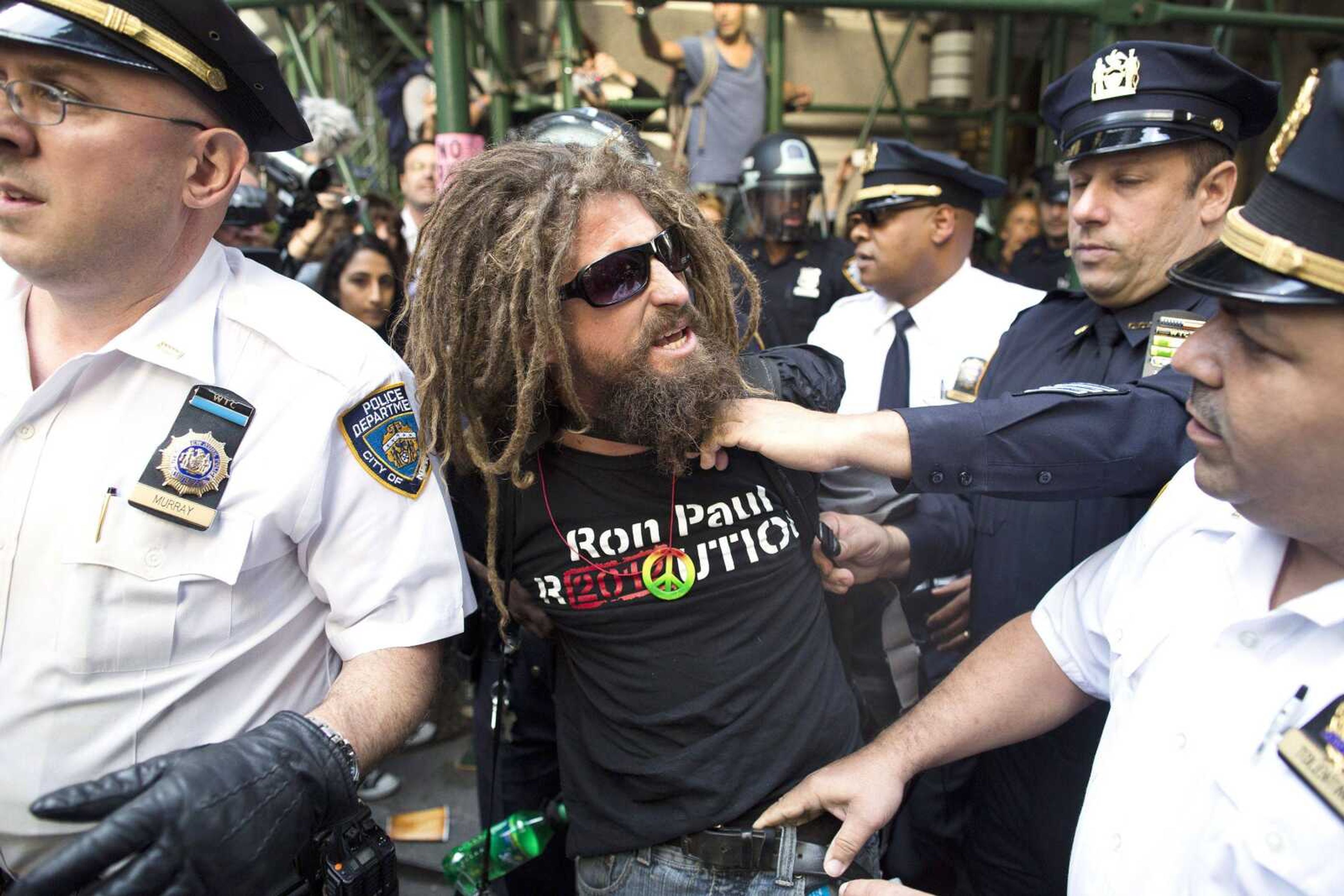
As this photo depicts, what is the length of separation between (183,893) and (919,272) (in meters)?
3.43

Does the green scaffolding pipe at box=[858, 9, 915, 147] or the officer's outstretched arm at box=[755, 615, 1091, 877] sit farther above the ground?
the green scaffolding pipe at box=[858, 9, 915, 147]

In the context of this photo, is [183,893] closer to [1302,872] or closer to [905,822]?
[1302,872]

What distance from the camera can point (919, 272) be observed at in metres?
3.77

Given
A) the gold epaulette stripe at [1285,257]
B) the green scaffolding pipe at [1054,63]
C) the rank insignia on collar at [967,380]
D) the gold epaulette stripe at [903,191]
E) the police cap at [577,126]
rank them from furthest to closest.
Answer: the green scaffolding pipe at [1054,63] → the gold epaulette stripe at [903,191] → the rank insignia on collar at [967,380] → the police cap at [577,126] → the gold epaulette stripe at [1285,257]

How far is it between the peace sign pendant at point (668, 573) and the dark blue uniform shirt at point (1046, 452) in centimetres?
45

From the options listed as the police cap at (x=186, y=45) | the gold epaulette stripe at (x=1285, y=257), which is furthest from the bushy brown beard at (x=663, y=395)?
the gold epaulette stripe at (x=1285, y=257)

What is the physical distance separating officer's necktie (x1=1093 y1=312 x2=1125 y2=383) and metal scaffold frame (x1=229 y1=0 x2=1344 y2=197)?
1.61m

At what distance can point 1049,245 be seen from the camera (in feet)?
20.6

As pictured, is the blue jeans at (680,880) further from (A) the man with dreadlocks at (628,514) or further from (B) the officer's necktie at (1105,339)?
(B) the officer's necktie at (1105,339)

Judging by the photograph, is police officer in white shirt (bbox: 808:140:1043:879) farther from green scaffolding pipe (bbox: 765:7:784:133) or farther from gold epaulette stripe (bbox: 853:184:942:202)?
green scaffolding pipe (bbox: 765:7:784:133)

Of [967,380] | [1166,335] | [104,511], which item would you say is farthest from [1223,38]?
[104,511]

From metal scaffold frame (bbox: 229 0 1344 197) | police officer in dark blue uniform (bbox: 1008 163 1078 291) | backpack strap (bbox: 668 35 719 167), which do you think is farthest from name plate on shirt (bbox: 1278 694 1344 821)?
backpack strap (bbox: 668 35 719 167)

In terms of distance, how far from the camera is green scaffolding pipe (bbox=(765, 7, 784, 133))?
5.82 m

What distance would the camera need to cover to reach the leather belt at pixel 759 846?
1.55 metres
